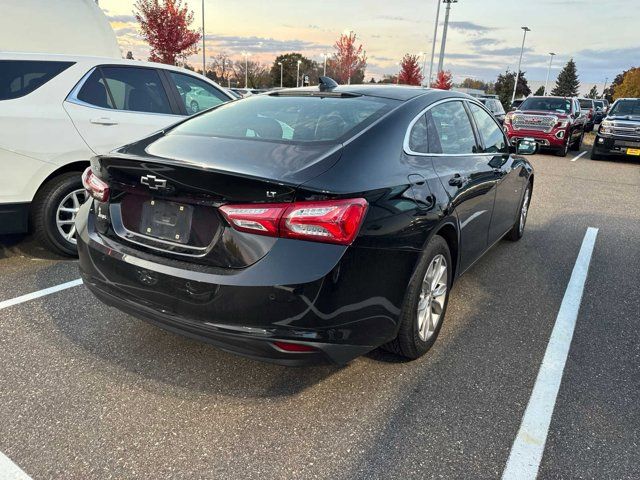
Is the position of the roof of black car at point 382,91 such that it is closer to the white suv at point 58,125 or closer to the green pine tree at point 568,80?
the white suv at point 58,125

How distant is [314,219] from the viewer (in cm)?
228

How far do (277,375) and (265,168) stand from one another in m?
1.25

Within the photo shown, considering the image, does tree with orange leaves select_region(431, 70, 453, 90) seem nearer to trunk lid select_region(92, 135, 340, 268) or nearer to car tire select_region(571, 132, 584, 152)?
car tire select_region(571, 132, 584, 152)

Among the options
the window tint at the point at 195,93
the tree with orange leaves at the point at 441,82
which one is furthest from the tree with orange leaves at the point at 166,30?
the window tint at the point at 195,93

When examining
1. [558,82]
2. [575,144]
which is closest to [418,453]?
[575,144]

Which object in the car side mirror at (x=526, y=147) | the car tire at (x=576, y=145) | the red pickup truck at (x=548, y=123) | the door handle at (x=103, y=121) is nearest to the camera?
the door handle at (x=103, y=121)

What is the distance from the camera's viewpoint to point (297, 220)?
7.45 ft

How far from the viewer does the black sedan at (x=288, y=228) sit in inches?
90.7

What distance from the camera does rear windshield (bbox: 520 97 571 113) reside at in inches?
633

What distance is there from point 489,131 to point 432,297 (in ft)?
6.49

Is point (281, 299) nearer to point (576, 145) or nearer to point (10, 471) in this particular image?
point (10, 471)

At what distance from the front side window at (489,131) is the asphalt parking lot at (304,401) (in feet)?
4.28

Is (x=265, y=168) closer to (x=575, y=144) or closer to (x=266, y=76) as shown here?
(x=575, y=144)

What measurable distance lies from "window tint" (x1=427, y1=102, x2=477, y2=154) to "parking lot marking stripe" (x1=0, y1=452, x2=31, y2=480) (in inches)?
105
